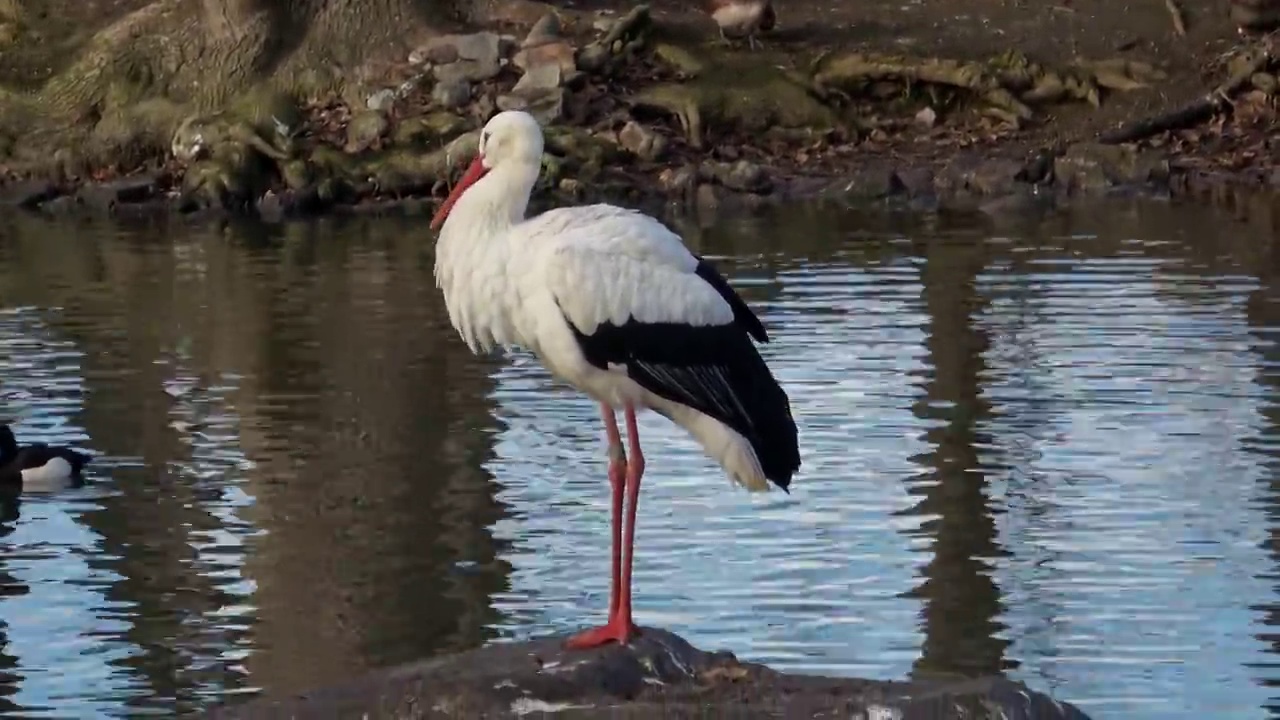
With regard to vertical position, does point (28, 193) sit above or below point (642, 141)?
below

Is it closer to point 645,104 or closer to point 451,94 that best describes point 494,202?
point 645,104

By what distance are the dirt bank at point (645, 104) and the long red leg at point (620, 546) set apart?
17.9m

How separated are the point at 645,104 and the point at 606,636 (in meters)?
21.5

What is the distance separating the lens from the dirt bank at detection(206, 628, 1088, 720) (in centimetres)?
686

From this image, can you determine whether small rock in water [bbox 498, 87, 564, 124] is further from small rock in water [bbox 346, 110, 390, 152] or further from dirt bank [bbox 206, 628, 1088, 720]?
dirt bank [bbox 206, 628, 1088, 720]

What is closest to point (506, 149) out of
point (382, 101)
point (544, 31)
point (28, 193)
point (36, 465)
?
point (36, 465)

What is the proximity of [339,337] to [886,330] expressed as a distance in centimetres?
369

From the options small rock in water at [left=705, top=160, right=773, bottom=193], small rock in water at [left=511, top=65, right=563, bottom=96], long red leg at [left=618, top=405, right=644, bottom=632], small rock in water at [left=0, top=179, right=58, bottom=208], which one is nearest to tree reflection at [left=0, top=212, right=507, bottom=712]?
long red leg at [left=618, top=405, right=644, bottom=632]

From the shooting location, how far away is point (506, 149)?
27.6 ft

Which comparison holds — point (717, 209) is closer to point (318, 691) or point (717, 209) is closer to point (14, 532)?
point (14, 532)

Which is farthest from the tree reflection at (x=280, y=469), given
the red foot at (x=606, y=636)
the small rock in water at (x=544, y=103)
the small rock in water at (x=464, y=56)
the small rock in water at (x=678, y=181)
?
the small rock in water at (x=464, y=56)

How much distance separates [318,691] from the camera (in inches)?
292

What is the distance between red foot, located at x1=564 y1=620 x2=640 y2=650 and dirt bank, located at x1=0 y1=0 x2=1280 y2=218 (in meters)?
18.8

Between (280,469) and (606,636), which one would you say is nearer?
(606,636)
